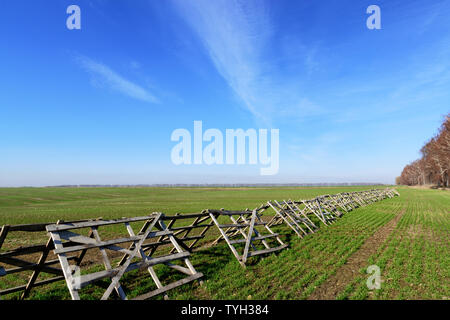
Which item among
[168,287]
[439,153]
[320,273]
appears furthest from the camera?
[439,153]

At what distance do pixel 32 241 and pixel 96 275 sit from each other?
39.0 ft

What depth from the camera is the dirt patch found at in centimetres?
596

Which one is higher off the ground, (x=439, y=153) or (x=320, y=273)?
(x=439, y=153)

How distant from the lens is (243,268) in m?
7.77

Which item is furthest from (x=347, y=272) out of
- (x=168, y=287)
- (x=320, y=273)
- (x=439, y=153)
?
(x=439, y=153)

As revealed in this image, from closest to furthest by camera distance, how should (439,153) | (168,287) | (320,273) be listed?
(168,287) → (320,273) → (439,153)

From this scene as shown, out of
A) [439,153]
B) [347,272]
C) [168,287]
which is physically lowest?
[347,272]

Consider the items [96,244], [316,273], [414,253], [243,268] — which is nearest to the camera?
[96,244]

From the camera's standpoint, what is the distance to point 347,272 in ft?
24.3

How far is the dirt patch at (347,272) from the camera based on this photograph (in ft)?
19.6

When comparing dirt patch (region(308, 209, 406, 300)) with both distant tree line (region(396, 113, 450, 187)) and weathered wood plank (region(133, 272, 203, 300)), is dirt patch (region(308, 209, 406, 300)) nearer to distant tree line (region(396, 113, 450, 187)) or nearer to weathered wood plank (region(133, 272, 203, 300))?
weathered wood plank (region(133, 272, 203, 300))

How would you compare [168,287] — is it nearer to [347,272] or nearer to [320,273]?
[320,273]
